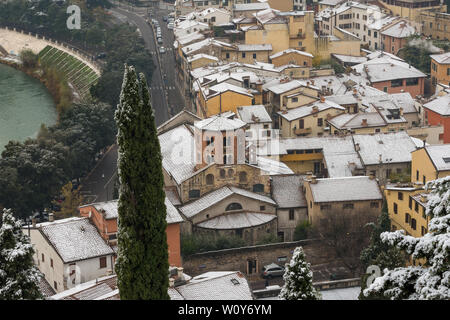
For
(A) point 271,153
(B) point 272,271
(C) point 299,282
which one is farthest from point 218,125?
(C) point 299,282

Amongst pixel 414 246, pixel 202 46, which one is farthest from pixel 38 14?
pixel 414 246

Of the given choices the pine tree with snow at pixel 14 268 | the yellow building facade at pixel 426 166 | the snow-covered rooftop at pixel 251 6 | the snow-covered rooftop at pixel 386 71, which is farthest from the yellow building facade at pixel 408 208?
the snow-covered rooftop at pixel 251 6

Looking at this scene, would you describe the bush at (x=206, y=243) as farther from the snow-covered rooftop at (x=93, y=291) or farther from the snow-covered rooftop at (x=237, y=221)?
the snow-covered rooftop at (x=93, y=291)

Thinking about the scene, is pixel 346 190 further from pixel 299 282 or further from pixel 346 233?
pixel 299 282

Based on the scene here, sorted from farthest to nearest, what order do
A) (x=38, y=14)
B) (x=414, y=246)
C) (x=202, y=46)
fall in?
(x=38, y=14) < (x=202, y=46) < (x=414, y=246)

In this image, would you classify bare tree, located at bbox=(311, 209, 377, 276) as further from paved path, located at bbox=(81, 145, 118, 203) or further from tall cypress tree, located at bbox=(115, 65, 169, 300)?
tall cypress tree, located at bbox=(115, 65, 169, 300)

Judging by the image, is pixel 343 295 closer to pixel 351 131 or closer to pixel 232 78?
pixel 351 131
